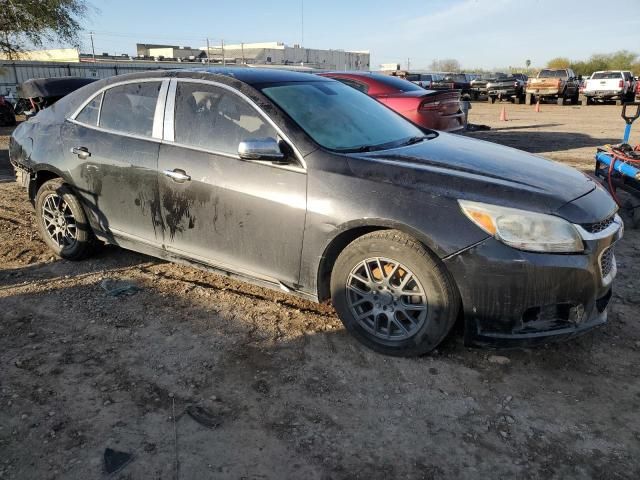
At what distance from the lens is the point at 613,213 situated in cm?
313

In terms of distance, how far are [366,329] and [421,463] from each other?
40.8 inches

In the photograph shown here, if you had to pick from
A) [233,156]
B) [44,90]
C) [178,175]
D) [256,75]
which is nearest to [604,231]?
[233,156]

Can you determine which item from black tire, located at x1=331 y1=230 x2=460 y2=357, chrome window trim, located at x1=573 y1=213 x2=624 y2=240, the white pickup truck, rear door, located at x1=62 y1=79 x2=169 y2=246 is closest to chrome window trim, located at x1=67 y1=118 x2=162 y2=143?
rear door, located at x1=62 y1=79 x2=169 y2=246

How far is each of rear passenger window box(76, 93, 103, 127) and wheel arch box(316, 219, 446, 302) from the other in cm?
245

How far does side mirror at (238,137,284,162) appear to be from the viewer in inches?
128

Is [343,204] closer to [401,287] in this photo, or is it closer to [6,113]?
[401,287]

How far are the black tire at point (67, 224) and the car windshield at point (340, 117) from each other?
213 centimetres

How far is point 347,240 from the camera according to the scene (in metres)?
3.27

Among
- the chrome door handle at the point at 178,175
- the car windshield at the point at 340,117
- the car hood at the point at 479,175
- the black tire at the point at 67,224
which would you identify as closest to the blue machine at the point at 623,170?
the car hood at the point at 479,175

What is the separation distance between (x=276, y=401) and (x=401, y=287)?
3.20 feet

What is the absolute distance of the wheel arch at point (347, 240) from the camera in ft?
9.58

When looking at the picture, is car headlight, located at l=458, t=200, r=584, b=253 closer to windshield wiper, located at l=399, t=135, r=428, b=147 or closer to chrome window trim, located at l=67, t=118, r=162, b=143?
windshield wiper, located at l=399, t=135, r=428, b=147

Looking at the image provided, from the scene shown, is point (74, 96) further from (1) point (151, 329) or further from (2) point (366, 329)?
(2) point (366, 329)

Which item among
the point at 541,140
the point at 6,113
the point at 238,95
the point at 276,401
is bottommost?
the point at 276,401
